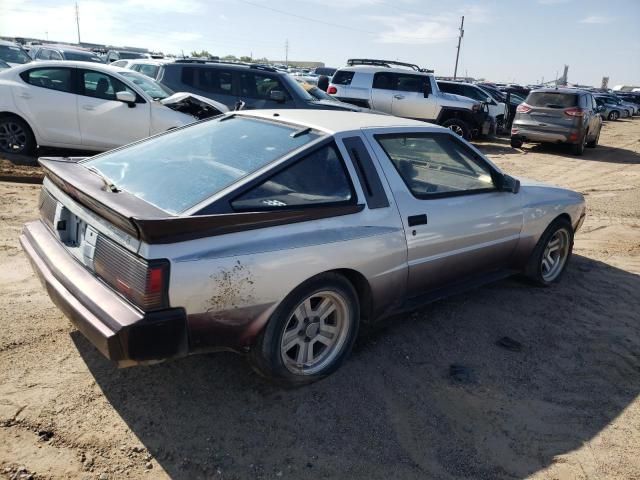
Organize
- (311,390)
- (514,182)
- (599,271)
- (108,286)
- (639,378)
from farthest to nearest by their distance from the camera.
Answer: (599,271)
(514,182)
(639,378)
(311,390)
(108,286)

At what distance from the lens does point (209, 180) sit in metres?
2.96

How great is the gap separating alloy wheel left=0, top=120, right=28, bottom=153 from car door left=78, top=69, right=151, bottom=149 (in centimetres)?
89

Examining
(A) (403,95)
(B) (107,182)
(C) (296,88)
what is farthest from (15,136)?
(A) (403,95)

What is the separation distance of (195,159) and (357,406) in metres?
1.78

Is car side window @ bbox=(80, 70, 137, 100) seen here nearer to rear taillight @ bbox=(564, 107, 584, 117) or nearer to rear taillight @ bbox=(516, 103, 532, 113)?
rear taillight @ bbox=(516, 103, 532, 113)

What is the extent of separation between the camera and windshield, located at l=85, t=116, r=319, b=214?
2895mm

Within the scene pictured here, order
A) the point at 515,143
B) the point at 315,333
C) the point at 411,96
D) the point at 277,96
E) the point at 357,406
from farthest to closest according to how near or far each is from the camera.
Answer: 1. the point at 515,143
2. the point at 411,96
3. the point at 277,96
4. the point at 315,333
5. the point at 357,406

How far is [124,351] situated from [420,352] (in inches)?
Result: 80.6

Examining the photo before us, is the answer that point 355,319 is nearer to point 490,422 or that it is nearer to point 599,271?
point 490,422

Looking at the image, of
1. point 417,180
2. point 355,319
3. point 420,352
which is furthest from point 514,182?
point 355,319

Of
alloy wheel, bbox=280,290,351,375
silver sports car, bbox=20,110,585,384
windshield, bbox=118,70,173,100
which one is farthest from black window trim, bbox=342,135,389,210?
windshield, bbox=118,70,173,100

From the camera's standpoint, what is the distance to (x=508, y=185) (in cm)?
424

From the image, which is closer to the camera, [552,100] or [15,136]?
[15,136]

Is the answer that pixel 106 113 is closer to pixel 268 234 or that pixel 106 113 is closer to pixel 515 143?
pixel 268 234
